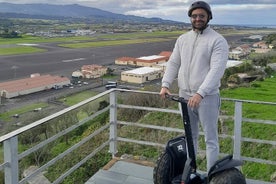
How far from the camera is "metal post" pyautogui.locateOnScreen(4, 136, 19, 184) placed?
93.7 inches

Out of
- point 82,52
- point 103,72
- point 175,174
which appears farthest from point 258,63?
point 82,52

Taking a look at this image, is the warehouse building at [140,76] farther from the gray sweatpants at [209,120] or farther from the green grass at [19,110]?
the gray sweatpants at [209,120]

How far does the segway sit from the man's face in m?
0.53

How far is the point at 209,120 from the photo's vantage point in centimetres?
265

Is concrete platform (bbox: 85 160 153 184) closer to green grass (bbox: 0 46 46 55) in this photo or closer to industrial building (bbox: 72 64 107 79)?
industrial building (bbox: 72 64 107 79)

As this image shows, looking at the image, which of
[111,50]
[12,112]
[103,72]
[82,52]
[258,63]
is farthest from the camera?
[111,50]

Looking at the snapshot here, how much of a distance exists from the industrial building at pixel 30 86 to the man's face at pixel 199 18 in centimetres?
2963

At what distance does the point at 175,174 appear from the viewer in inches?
112

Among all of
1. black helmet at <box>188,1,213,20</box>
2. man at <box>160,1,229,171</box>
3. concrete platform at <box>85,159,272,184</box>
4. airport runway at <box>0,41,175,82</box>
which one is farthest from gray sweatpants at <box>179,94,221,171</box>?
airport runway at <box>0,41,175,82</box>

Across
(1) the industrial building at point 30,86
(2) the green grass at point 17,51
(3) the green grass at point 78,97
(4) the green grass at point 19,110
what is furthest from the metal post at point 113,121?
(2) the green grass at point 17,51

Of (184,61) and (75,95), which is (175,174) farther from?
(75,95)

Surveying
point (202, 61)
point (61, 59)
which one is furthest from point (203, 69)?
point (61, 59)

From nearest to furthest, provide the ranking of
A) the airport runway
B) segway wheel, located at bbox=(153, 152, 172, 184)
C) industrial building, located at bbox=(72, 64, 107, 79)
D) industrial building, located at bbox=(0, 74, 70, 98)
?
segway wheel, located at bbox=(153, 152, 172, 184) → industrial building, located at bbox=(0, 74, 70, 98) → industrial building, located at bbox=(72, 64, 107, 79) → the airport runway

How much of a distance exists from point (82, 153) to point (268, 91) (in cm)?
943
